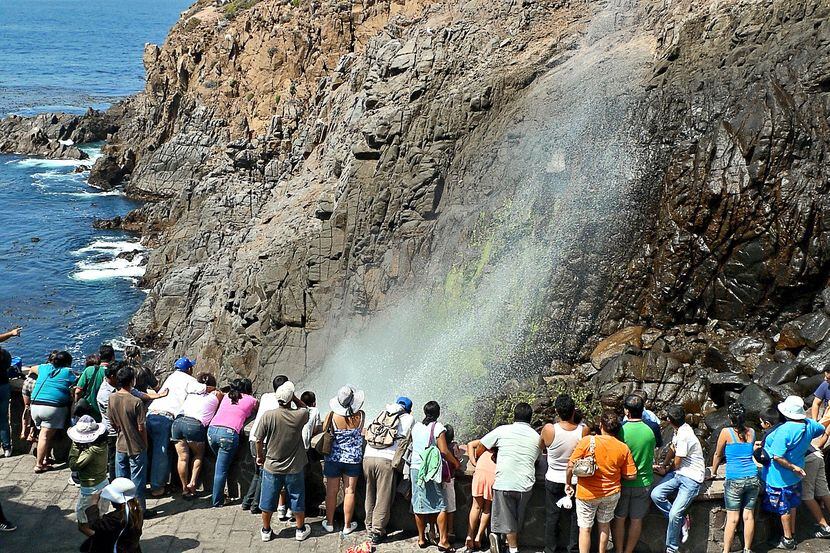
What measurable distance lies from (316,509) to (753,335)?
11.6 metres

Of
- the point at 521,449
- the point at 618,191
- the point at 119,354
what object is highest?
the point at 618,191

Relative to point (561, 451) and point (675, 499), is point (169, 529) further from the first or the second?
point (675, 499)

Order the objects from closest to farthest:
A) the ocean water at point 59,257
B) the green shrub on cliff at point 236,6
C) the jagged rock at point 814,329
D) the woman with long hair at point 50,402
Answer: the woman with long hair at point 50,402, the jagged rock at point 814,329, the ocean water at point 59,257, the green shrub on cliff at point 236,6

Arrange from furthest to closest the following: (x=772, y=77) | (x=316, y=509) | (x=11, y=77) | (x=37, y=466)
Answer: (x=11, y=77) < (x=772, y=77) < (x=37, y=466) < (x=316, y=509)

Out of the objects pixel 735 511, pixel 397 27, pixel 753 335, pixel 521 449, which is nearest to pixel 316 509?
pixel 521 449

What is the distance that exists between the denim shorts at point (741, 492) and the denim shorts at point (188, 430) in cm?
592

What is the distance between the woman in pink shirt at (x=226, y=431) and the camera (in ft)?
34.2

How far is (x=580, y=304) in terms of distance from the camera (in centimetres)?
2088

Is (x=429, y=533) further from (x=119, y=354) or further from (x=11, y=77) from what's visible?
(x=11, y=77)

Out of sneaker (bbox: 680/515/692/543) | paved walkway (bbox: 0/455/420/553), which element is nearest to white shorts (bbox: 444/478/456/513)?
paved walkway (bbox: 0/455/420/553)

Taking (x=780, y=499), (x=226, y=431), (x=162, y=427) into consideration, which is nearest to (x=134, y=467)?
(x=162, y=427)

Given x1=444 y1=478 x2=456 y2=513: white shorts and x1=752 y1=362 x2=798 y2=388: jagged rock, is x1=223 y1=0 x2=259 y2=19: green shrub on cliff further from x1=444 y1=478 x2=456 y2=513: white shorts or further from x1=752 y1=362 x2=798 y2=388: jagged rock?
x1=444 y1=478 x2=456 y2=513: white shorts

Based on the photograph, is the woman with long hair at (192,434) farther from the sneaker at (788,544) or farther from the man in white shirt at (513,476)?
the sneaker at (788,544)

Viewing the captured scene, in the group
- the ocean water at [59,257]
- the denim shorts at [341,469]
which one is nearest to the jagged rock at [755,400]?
the denim shorts at [341,469]
